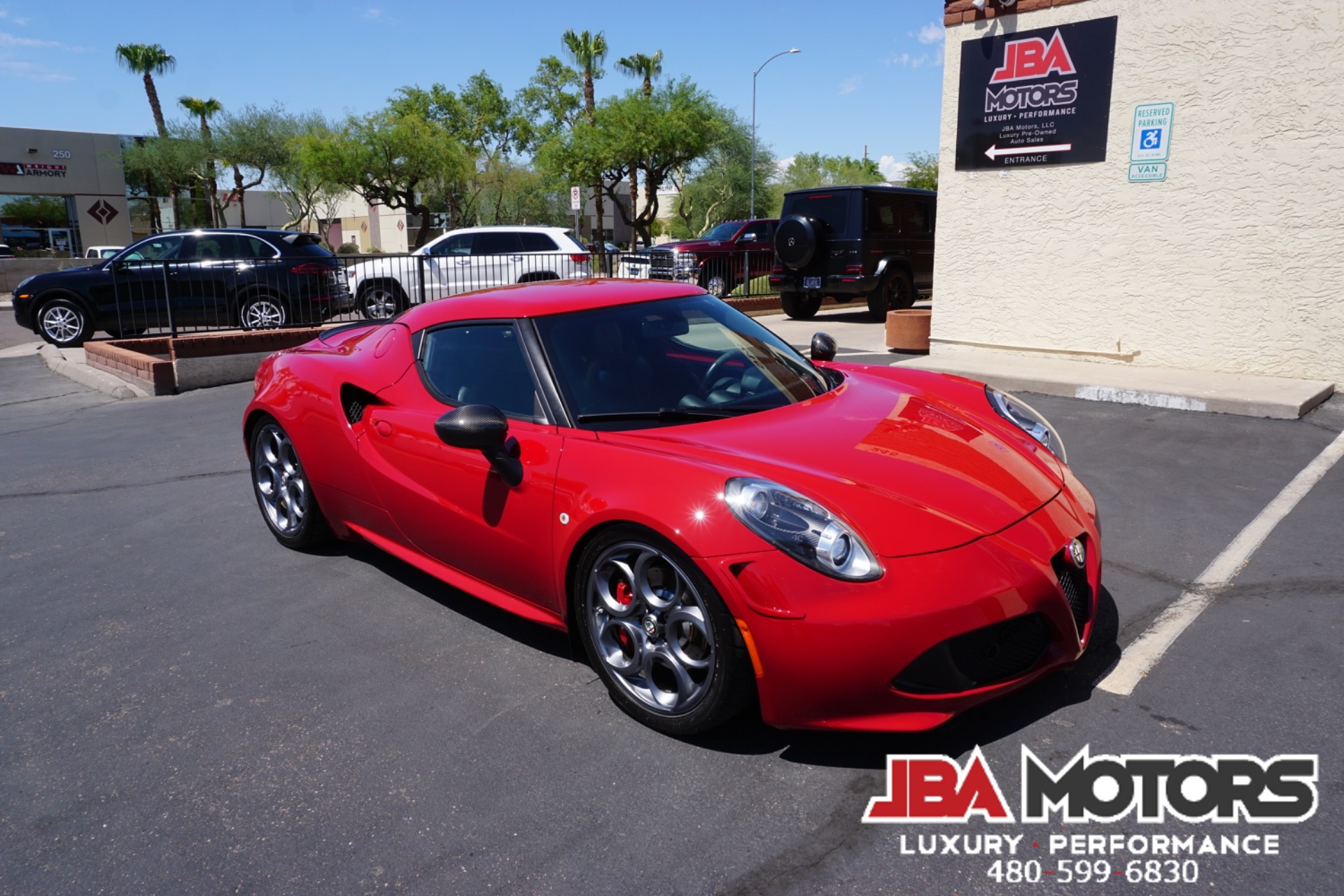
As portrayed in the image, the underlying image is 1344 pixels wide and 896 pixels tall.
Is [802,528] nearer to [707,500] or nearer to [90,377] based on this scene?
[707,500]

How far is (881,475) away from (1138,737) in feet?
3.63

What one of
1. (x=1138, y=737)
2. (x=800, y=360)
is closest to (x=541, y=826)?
(x=1138, y=737)

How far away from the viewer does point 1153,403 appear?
7.91m

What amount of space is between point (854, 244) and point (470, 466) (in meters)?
12.6

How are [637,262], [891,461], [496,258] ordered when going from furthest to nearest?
[637,262] < [496,258] < [891,461]

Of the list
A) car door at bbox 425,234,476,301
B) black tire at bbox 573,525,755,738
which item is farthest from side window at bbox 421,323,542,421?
car door at bbox 425,234,476,301

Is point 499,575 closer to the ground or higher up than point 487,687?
higher up

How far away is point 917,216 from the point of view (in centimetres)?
1619

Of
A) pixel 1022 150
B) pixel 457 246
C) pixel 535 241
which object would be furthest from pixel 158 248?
pixel 1022 150

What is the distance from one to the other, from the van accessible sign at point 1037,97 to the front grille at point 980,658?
8.19 m

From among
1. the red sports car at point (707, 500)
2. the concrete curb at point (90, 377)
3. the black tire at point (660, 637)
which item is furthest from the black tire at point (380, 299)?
the black tire at point (660, 637)

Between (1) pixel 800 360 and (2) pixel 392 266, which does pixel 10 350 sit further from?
(1) pixel 800 360

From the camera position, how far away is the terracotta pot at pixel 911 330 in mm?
11359

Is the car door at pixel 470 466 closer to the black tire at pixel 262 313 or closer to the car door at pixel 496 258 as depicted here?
the black tire at pixel 262 313
